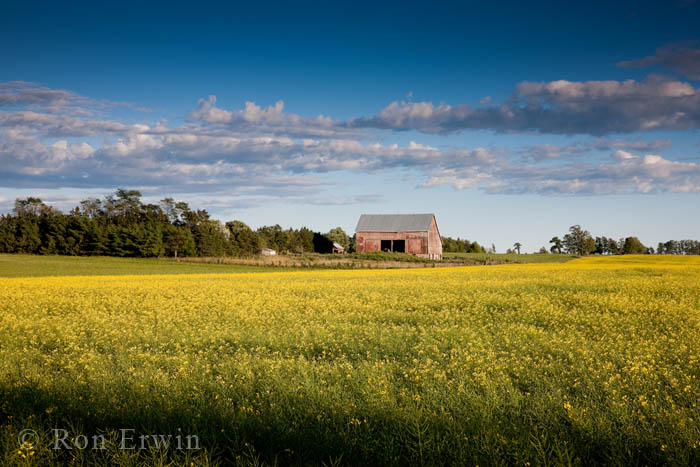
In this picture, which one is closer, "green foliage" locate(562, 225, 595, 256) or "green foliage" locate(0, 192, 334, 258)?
"green foliage" locate(0, 192, 334, 258)

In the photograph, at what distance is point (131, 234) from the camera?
238 feet

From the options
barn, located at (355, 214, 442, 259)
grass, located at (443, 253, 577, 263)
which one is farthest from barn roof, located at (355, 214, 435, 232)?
grass, located at (443, 253, 577, 263)

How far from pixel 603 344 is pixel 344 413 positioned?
6234mm

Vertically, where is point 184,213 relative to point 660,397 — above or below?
above

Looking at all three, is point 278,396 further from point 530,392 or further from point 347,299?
point 347,299

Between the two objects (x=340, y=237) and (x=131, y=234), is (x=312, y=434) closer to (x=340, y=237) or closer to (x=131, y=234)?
Result: (x=131, y=234)

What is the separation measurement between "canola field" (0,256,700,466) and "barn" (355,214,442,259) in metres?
61.5

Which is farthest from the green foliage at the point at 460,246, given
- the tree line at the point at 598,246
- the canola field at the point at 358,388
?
the canola field at the point at 358,388

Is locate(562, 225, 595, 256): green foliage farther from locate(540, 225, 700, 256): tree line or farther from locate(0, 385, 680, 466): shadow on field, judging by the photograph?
locate(0, 385, 680, 466): shadow on field

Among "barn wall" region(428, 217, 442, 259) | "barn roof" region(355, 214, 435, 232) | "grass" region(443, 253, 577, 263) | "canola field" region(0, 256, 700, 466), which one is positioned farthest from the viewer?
"barn roof" region(355, 214, 435, 232)

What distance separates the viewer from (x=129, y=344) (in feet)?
31.7

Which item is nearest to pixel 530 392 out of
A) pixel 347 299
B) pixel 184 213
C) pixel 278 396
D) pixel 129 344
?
pixel 278 396

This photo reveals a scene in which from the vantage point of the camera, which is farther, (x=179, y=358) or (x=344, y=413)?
(x=179, y=358)

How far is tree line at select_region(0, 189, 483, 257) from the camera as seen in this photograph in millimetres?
72875
